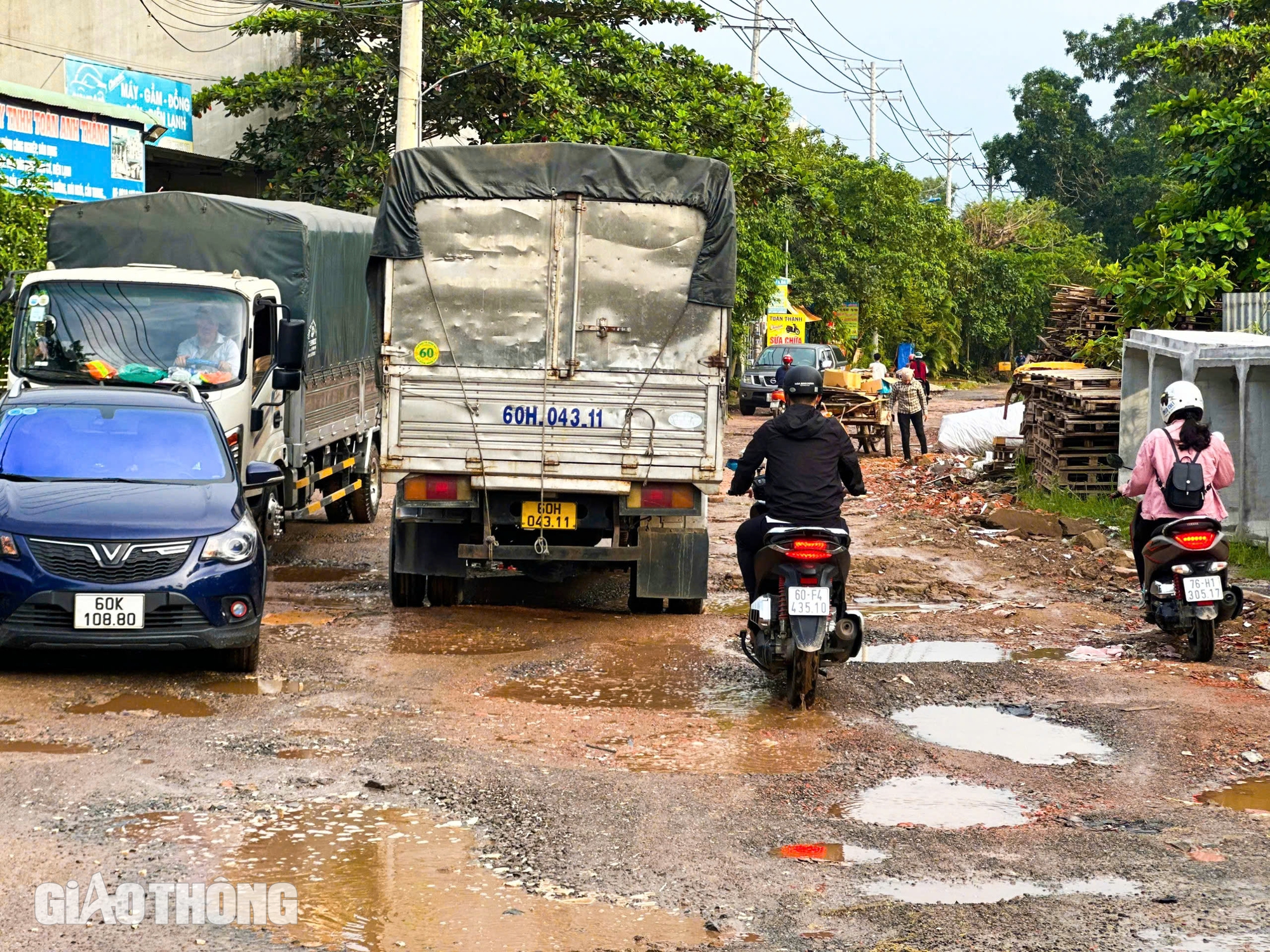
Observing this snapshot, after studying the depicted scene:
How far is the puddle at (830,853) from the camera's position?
18.3 feet

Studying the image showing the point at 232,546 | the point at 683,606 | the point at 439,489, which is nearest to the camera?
the point at 232,546

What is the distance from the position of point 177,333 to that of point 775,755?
7071mm

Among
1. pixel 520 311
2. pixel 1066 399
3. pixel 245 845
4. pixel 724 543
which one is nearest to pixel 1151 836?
pixel 245 845

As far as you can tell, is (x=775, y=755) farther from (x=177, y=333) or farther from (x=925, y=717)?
(x=177, y=333)

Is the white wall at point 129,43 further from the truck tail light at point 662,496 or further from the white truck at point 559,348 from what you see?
the truck tail light at point 662,496

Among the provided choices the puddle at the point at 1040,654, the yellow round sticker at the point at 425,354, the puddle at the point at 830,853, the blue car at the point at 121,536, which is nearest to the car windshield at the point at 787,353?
the yellow round sticker at the point at 425,354

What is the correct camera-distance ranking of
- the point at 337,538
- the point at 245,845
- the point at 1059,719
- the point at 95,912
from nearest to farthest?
the point at 95,912 < the point at 245,845 < the point at 1059,719 < the point at 337,538

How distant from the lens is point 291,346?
40.6ft

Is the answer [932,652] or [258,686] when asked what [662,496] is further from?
[258,686]

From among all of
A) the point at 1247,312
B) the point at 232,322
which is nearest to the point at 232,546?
the point at 232,322

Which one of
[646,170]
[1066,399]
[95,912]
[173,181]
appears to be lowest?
[95,912]

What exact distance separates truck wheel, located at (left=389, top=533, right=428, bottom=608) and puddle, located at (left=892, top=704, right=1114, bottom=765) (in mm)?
4240

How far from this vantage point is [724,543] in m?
15.7

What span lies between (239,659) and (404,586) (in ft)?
8.55
